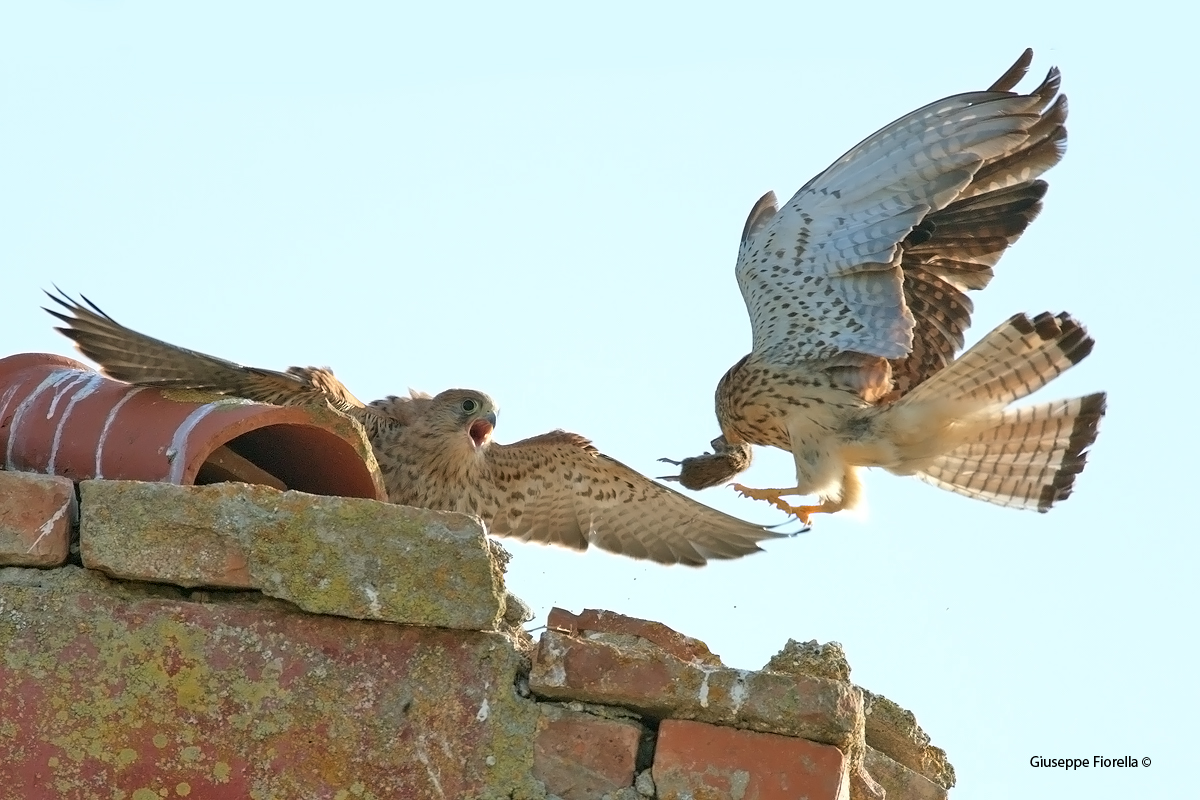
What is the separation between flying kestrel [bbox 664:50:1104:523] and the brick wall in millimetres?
2930

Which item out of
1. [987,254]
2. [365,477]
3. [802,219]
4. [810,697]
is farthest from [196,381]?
[987,254]

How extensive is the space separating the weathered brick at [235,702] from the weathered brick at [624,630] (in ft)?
2.05

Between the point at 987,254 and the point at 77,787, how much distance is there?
4.41m

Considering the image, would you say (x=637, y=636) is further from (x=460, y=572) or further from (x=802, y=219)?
(x=802, y=219)

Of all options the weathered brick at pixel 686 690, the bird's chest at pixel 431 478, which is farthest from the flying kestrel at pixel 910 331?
the weathered brick at pixel 686 690

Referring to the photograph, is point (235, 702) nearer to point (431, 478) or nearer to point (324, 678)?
point (324, 678)

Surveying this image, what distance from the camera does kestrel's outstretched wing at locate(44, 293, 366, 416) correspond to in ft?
12.2

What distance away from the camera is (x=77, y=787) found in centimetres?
259

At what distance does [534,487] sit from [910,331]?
4.79ft

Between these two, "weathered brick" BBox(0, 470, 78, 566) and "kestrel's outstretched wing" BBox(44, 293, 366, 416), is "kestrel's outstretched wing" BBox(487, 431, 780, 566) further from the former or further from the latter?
"weathered brick" BBox(0, 470, 78, 566)

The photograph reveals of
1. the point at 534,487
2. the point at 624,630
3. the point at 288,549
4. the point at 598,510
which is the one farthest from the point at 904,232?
the point at 288,549

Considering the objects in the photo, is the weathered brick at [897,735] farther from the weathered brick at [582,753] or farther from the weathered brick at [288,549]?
the weathered brick at [288,549]

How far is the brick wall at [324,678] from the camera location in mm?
2629

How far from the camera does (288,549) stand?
272 centimetres
